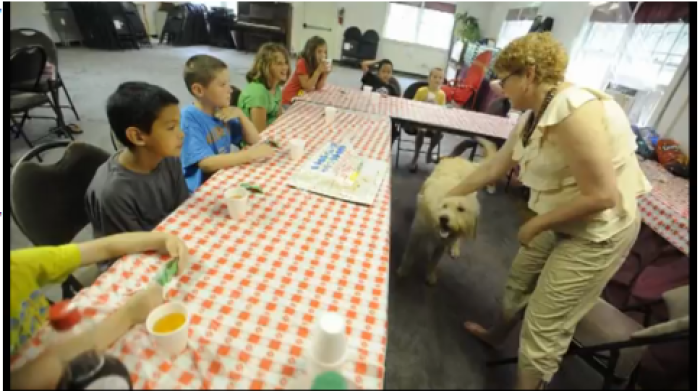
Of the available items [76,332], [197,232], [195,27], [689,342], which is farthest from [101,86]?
[689,342]

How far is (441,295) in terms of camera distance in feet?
5.52

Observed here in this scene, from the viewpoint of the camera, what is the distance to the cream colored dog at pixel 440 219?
1495 millimetres

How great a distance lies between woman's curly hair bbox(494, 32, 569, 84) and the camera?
2.62ft

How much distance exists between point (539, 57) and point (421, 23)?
8436mm

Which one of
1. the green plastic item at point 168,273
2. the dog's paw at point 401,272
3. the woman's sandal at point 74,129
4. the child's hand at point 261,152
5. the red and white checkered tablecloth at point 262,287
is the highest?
the child's hand at point 261,152

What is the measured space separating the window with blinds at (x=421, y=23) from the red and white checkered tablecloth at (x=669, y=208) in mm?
8262

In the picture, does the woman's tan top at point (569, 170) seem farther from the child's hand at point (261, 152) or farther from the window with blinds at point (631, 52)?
the window with blinds at point (631, 52)

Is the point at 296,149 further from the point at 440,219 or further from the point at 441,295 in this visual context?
the point at 441,295

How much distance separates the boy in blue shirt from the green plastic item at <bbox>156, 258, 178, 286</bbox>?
1.85 ft

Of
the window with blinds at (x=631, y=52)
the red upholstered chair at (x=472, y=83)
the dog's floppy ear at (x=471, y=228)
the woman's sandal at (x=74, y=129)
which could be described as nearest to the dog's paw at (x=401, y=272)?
the dog's floppy ear at (x=471, y=228)

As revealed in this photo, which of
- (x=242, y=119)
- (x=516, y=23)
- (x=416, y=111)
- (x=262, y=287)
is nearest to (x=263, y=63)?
(x=242, y=119)

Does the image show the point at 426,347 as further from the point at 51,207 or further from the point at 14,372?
the point at 51,207

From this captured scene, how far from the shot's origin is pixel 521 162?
97cm

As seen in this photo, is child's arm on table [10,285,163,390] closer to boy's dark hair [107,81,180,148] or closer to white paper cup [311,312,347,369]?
white paper cup [311,312,347,369]
